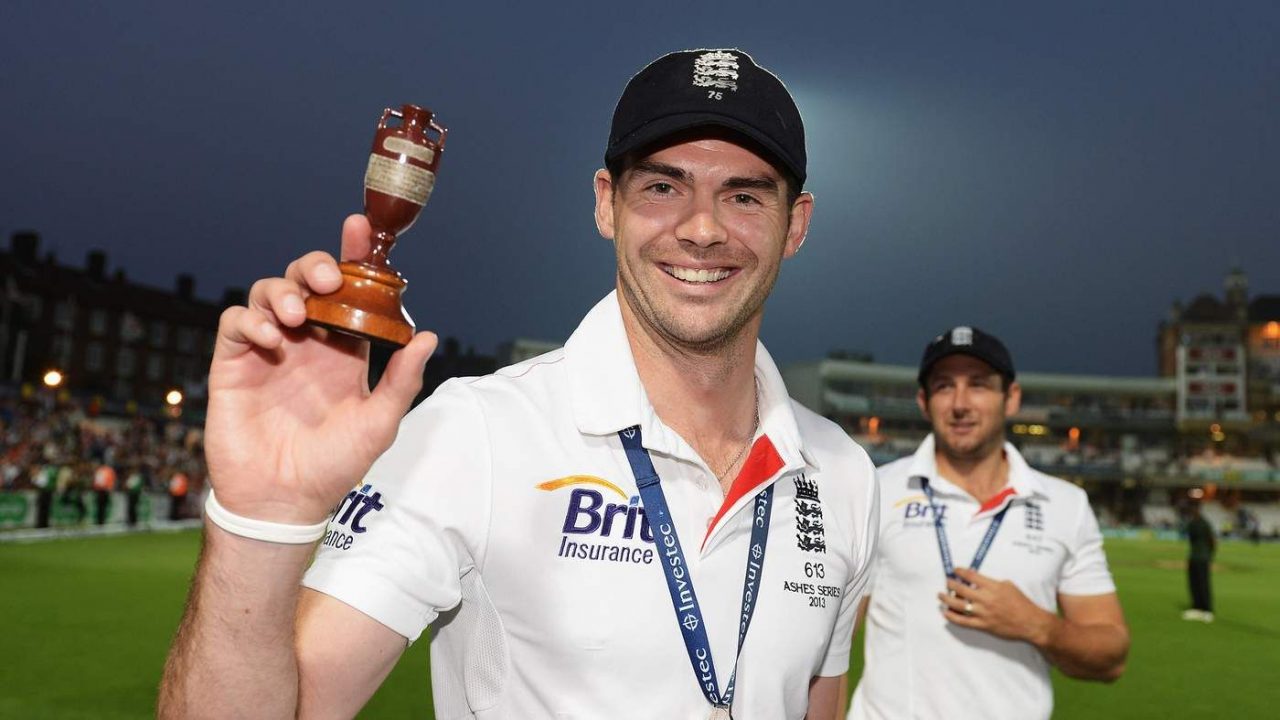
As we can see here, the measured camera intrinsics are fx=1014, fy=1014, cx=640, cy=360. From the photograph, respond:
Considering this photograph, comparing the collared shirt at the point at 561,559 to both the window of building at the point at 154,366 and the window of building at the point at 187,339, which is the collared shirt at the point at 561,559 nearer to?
the window of building at the point at 154,366

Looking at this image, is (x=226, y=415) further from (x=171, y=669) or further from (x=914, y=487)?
(x=914, y=487)

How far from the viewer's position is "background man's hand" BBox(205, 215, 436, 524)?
1775 millimetres

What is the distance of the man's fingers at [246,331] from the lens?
1.74 metres

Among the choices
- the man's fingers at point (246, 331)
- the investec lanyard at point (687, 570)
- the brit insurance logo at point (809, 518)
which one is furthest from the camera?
the brit insurance logo at point (809, 518)

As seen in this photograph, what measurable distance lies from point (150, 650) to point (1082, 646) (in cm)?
1021

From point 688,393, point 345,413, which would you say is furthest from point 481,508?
point 688,393

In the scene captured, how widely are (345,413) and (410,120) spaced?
0.60 meters

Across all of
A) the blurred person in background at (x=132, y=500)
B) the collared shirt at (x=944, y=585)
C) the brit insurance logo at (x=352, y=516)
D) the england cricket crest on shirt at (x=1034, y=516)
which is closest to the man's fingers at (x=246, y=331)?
the brit insurance logo at (x=352, y=516)

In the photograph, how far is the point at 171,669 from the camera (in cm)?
193

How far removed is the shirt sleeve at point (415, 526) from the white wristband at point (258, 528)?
36cm

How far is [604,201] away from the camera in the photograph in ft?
10.0

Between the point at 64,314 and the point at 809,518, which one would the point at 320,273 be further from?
the point at 64,314

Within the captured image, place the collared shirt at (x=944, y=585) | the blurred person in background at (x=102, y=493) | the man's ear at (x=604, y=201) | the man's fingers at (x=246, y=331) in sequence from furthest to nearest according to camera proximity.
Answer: the blurred person in background at (x=102, y=493), the collared shirt at (x=944, y=585), the man's ear at (x=604, y=201), the man's fingers at (x=246, y=331)

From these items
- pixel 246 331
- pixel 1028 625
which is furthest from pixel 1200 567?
pixel 246 331
